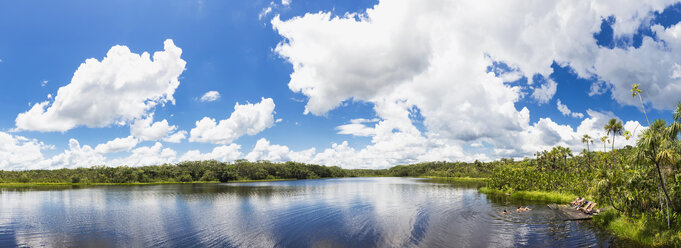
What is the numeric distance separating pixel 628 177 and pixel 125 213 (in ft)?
210

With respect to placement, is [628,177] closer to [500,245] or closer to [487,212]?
[500,245]

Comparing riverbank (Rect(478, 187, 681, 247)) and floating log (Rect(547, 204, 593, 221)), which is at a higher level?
riverbank (Rect(478, 187, 681, 247))

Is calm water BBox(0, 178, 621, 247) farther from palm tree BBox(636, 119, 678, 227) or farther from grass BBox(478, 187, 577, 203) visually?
grass BBox(478, 187, 577, 203)

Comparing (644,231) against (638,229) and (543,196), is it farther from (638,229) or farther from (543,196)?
(543,196)

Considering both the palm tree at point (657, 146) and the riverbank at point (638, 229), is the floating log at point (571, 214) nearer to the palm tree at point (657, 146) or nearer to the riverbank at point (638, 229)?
the riverbank at point (638, 229)

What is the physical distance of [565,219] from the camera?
3953 cm

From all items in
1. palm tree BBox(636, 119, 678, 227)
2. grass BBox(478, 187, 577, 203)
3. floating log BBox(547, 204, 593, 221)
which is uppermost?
palm tree BBox(636, 119, 678, 227)

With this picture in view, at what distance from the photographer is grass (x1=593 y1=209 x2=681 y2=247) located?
→ 24609 mm

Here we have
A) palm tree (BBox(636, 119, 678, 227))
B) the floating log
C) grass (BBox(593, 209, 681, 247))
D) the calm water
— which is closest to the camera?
palm tree (BBox(636, 119, 678, 227))

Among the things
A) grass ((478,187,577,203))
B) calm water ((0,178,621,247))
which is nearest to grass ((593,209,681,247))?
calm water ((0,178,621,247))

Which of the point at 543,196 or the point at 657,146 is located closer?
the point at 657,146

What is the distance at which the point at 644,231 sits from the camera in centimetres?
2666

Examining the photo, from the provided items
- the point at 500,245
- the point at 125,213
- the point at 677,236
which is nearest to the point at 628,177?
the point at 677,236

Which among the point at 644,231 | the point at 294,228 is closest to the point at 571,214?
the point at 644,231
